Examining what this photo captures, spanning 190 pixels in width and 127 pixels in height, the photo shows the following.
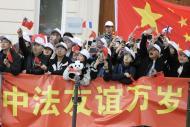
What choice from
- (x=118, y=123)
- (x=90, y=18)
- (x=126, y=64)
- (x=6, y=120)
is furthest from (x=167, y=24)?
(x=90, y=18)

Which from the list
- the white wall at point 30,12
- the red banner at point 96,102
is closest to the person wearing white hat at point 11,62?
the red banner at point 96,102

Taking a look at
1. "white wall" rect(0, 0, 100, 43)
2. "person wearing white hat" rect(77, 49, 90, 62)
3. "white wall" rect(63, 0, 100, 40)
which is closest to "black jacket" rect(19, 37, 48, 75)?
"person wearing white hat" rect(77, 49, 90, 62)

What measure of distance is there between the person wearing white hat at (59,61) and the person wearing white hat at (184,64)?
5.51 feet

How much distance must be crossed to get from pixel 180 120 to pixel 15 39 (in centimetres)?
544

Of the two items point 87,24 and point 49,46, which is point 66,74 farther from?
point 87,24

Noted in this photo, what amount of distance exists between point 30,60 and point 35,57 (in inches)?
3.7

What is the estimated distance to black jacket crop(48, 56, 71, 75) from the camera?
808 cm

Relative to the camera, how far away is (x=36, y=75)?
8.12 metres

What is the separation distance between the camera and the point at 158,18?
29.5 feet

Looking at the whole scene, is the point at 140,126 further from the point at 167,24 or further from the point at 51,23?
the point at 51,23

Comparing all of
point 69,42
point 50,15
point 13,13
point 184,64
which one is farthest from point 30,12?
point 184,64

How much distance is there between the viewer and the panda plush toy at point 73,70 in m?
7.70

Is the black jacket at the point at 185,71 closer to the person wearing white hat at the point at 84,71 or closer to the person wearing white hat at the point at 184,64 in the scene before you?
the person wearing white hat at the point at 184,64

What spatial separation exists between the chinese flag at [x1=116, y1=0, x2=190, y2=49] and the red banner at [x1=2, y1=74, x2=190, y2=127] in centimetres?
115
